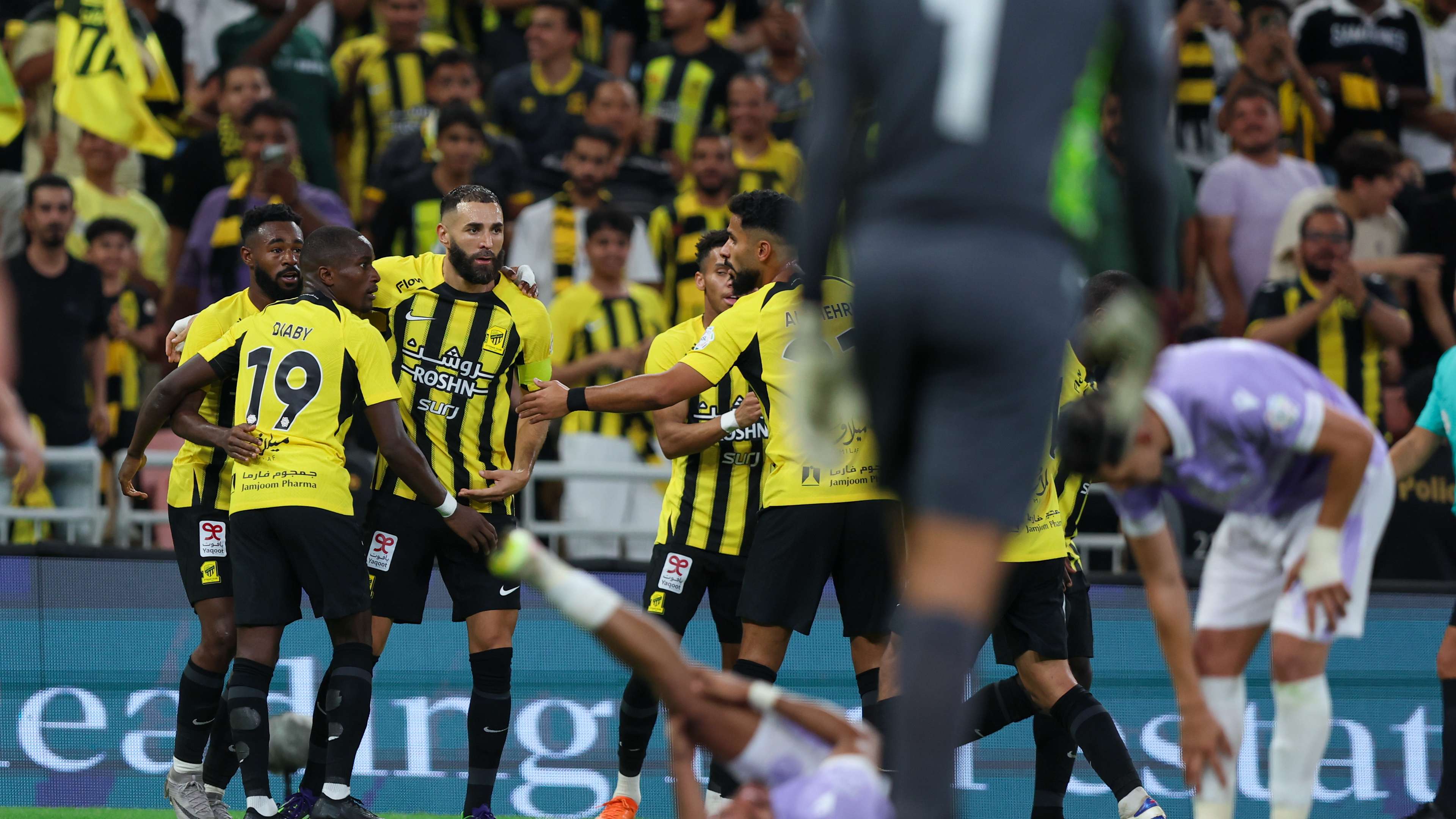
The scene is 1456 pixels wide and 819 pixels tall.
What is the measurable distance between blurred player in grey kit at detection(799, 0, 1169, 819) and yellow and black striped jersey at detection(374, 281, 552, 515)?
162 inches

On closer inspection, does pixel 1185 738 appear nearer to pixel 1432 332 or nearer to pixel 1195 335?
pixel 1195 335

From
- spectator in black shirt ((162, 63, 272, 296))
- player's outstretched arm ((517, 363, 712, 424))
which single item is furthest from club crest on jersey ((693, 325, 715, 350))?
spectator in black shirt ((162, 63, 272, 296))

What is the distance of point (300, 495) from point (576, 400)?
3.59 ft

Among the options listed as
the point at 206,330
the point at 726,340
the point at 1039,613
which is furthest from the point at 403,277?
the point at 1039,613

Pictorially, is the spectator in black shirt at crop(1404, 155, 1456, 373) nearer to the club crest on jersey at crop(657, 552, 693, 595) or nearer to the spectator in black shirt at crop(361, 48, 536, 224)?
the spectator in black shirt at crop(361, 48, 536, 224)

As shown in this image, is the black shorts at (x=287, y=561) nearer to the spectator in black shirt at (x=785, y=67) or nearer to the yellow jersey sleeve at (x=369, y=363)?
the yellow jersey sleeve at (x=369, y=363)

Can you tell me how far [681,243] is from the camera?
1039cm

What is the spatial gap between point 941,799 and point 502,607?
4107 millimetres

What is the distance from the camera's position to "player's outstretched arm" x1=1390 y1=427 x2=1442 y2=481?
22.9 feet

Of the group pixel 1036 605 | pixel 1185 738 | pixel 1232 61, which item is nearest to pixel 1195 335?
pixel 1232 61

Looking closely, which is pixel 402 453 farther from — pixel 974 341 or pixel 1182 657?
pixel 974 341

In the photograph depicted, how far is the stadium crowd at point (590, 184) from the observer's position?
31.5 ft

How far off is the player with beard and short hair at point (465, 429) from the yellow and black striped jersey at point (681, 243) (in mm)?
2942

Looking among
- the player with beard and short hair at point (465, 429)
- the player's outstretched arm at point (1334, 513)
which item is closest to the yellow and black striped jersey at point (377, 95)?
the player with beard and short hair at point (465, 429)
